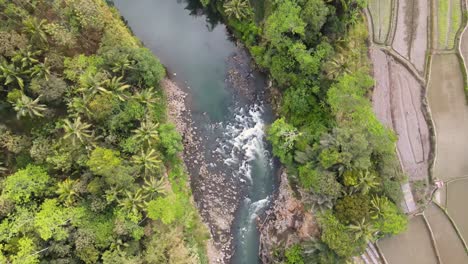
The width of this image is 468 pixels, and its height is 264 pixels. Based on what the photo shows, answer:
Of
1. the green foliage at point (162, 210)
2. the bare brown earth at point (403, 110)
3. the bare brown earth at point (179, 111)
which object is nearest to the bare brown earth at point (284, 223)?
the green foliage at point (162, 210)

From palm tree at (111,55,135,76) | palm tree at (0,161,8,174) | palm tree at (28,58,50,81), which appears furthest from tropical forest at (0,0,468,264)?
palm tree at (0,161,8,174)

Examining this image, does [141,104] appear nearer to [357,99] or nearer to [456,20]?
[357,99]

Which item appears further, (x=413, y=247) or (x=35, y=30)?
(x=413, y=247)

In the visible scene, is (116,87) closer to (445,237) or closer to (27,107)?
(27,107)

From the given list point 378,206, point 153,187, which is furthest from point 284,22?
point 153,187

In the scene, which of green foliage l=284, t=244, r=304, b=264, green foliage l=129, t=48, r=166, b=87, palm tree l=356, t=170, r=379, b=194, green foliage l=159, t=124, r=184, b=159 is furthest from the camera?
green foliage l=284, t=244, r=304, b=264

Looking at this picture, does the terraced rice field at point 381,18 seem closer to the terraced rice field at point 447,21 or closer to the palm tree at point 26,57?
the terraced rice field at point 447,21

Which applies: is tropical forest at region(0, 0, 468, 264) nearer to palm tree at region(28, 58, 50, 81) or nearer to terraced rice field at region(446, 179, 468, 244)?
terraced rice field at region(446, 179, 468, 244)
